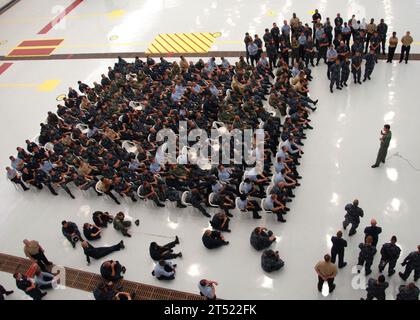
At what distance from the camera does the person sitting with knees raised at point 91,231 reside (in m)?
10.3

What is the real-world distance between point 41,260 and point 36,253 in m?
0.33

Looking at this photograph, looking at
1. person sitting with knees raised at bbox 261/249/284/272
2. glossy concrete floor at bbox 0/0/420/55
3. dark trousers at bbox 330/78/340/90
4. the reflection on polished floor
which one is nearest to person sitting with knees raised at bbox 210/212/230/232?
the reflection on polished floor

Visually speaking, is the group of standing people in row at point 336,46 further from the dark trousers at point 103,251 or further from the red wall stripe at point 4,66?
the red wall stripe at point 4,66

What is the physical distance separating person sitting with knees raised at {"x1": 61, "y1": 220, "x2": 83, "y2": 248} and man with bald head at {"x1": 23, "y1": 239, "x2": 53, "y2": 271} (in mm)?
709

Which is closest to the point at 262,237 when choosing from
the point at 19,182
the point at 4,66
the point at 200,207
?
the point at 200,207

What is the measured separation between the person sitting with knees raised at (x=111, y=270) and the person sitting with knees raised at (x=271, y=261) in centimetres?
340

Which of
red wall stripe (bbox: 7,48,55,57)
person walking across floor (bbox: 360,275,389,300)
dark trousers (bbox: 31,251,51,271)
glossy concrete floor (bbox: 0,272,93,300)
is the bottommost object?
glossy concrete floor (bbox: 0,272,93,300)

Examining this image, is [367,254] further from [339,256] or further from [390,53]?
[390,53]

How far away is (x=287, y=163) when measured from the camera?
35.6ft

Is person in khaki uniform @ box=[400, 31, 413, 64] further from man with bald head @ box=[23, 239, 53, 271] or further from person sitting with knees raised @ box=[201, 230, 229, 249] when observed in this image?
man with bald head @ box=[23, 239, 53, 271]

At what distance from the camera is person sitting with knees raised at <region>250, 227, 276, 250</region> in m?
9.23

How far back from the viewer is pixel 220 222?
9.84 meters
